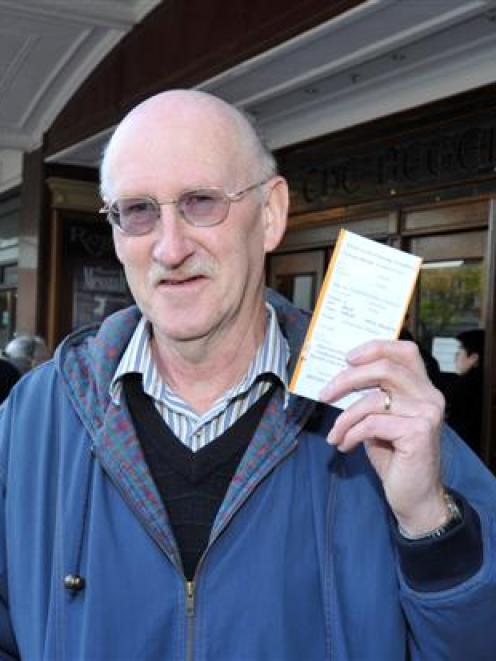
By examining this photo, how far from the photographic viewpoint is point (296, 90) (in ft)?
15.4

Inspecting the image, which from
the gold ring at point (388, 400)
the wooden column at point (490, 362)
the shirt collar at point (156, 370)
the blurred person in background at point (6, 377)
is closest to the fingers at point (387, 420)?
the gold ring at point (388, 400)

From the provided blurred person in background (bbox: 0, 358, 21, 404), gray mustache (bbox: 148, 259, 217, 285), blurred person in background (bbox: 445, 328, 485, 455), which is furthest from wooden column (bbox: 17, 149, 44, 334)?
gray mustache (bbox: 148, 259, 217, 285)

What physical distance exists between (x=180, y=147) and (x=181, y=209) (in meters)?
0.11

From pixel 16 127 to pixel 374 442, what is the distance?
21.7ft

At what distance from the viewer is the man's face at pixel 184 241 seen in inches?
51.4

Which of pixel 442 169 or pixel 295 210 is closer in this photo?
pixel 442 169

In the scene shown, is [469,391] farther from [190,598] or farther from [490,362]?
[190,598]

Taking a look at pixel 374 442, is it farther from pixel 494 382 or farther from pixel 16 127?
pixel 16 127

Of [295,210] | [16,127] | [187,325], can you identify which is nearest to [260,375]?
[187,325]

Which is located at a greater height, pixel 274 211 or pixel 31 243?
pixel 31 243

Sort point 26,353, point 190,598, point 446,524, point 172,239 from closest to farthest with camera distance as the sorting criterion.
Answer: point 446,524 < point 190,598 < point 172,239 < point 26,353

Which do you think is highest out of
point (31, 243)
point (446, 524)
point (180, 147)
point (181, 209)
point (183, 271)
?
point (31, 243)

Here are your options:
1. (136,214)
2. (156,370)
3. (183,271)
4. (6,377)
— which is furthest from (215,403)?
(6,377)

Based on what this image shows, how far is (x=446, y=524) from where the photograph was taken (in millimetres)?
1092
